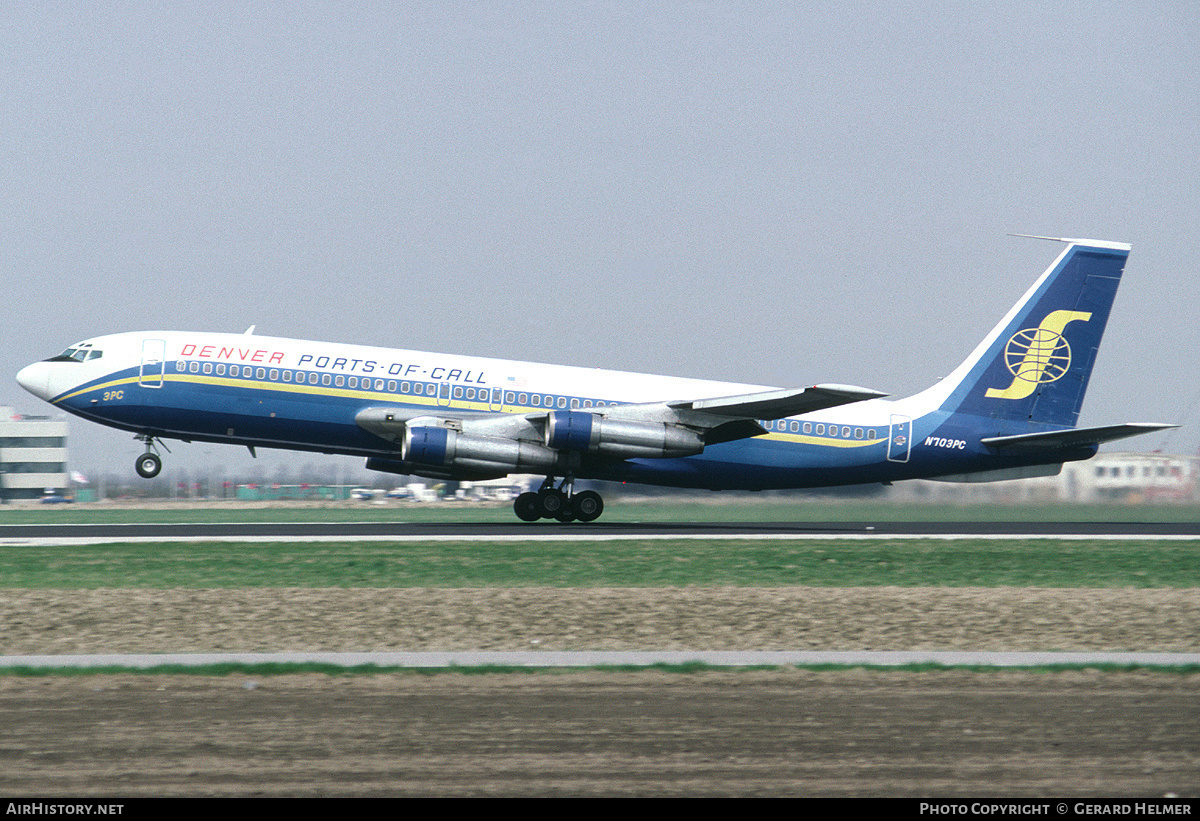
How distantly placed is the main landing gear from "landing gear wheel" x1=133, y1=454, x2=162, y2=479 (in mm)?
10555

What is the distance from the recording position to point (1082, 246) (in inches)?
1447

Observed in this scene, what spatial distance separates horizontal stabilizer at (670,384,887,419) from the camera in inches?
1241

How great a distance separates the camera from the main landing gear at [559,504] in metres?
33.8

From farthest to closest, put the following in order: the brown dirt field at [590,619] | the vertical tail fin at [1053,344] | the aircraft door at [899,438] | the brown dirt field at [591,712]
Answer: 1. the vertical tail fin at [1053,344]
2. the aircraft door at [899,438]
3. the brown dirt field at [590,619]
4. the brown dirt field at [591,712]

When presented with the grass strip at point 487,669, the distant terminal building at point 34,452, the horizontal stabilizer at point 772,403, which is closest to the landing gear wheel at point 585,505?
the horizontal stabilizer at point 772,403

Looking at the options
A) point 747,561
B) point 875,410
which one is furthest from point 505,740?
point 875,410

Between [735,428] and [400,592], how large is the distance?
1769cm

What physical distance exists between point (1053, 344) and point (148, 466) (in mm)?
28321

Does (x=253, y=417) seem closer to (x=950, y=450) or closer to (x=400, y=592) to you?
(x=400, y=592)

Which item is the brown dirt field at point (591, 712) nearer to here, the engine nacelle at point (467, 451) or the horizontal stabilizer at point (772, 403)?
the engine nacelle at point (467, 451)

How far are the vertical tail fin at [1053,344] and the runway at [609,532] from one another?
3.87m

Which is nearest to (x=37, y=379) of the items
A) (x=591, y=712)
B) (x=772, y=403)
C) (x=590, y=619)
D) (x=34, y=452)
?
(x=772, y=403)

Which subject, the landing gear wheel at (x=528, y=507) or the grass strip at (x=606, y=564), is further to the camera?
the landing gear wheel at (x=528, y=507)

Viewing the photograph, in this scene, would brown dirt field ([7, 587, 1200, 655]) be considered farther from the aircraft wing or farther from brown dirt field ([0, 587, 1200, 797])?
the aircraft wing
